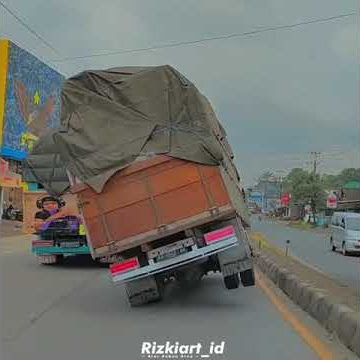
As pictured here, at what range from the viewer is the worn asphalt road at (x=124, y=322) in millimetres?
7895

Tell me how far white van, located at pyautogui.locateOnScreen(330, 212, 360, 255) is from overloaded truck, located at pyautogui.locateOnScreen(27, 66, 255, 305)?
2026 cm

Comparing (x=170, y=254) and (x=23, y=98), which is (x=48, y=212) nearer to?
(x=170, y=254)

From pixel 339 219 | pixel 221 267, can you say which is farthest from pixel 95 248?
pixel 339 219

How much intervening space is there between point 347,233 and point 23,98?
72.4 ft

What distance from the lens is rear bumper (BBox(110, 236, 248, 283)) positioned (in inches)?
423

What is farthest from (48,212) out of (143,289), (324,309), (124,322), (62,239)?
(324,309)

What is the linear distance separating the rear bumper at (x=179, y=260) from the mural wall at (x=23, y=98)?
29037mm

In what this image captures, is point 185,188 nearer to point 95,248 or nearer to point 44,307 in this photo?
point 95,248

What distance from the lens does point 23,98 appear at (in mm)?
43125

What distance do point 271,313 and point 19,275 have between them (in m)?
7.34

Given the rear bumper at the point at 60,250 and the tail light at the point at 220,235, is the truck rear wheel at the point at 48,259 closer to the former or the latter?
the rear bumper at the point at 60,250

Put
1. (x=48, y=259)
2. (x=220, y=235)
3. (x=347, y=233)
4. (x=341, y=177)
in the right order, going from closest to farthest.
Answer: (x=220, y=235) < (x=48, y=259) < (x=347, y=233) < (x=341, y=177)

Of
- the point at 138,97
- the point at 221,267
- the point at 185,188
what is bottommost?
the point at 221,267

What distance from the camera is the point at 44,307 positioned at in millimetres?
11234
